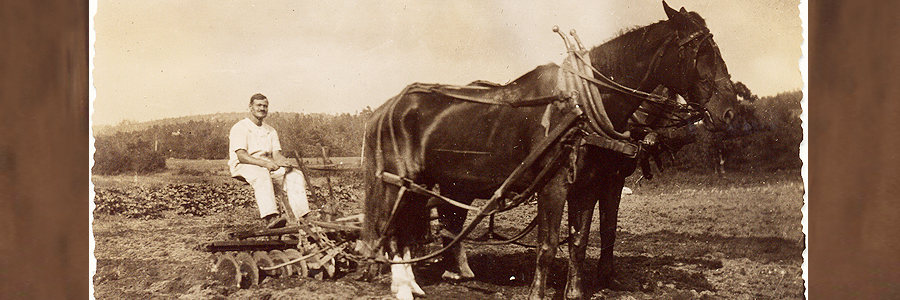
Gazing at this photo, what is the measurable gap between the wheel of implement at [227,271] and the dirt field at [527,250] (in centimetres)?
4

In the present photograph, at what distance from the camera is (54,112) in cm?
407

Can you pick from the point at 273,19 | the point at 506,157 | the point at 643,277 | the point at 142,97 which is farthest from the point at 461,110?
the point at 142,97

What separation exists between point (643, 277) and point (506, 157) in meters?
1.26

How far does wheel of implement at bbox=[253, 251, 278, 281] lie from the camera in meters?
4.11

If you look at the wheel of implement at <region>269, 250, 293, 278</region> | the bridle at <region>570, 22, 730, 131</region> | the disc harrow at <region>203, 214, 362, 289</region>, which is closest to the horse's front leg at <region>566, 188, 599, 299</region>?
the bridle at <region>570, 22, 730, 131</region>

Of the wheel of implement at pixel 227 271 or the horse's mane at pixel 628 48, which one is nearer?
the horse's mane at pixel 628 48

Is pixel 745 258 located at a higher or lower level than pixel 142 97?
lower

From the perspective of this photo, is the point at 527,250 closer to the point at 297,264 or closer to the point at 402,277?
the point at 402,277

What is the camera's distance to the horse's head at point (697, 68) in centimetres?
385

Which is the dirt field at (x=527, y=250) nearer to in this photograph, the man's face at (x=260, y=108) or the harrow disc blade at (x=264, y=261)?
the harrow disc blade at (x=264, y=261)

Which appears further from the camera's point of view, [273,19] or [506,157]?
[273,19]

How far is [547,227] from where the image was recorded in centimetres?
381

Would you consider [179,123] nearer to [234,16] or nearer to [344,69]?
[234,16]

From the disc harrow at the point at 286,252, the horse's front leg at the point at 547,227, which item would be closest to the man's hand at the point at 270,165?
the disc harrow at the point at 286,252
